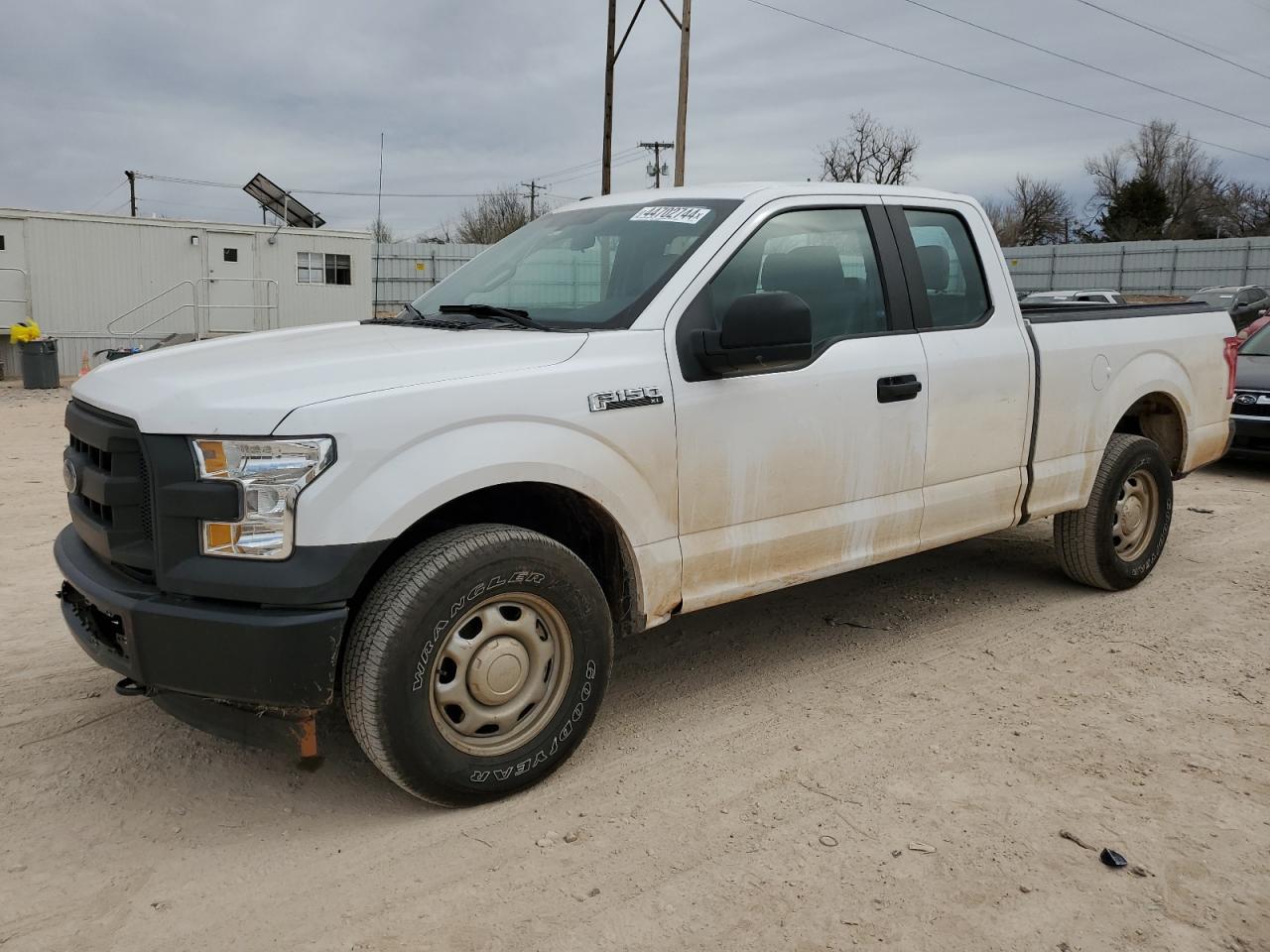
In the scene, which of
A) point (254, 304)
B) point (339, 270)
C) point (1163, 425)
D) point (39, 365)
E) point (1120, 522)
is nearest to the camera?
point (1120, 522)

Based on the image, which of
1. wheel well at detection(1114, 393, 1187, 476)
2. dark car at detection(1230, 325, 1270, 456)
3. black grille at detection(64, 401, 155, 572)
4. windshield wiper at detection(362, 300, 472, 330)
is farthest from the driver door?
dark car at detection(1230, 325, 1270, 456)

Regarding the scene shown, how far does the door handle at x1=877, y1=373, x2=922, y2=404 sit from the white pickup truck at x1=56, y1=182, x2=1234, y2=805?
24 mm

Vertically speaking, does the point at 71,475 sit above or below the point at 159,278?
below

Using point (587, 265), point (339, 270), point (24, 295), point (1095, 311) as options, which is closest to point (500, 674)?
point (587, 265)

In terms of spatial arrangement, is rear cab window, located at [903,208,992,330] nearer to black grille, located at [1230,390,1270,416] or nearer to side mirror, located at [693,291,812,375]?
side mirror, located at [693,291,812,375]

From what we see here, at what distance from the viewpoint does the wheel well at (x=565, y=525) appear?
3.36 meters

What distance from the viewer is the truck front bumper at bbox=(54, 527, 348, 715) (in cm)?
283

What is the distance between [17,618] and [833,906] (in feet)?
13.8

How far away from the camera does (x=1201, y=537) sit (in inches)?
276

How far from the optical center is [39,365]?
17.7 meters

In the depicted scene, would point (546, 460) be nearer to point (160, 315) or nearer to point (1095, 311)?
point (1095, 311)

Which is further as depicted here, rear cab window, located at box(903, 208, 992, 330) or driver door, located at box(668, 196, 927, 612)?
rear cab window, located at box(903, 208, 992, 330)

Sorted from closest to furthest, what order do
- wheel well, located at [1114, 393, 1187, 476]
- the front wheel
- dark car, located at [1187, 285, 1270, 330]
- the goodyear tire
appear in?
the goodyear tire
the front wheel
wheel well, located at [1114, 393, 1187, 476]
dark car, located at [1187, 285, 1270, 330]

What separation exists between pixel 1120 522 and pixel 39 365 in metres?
17.6
